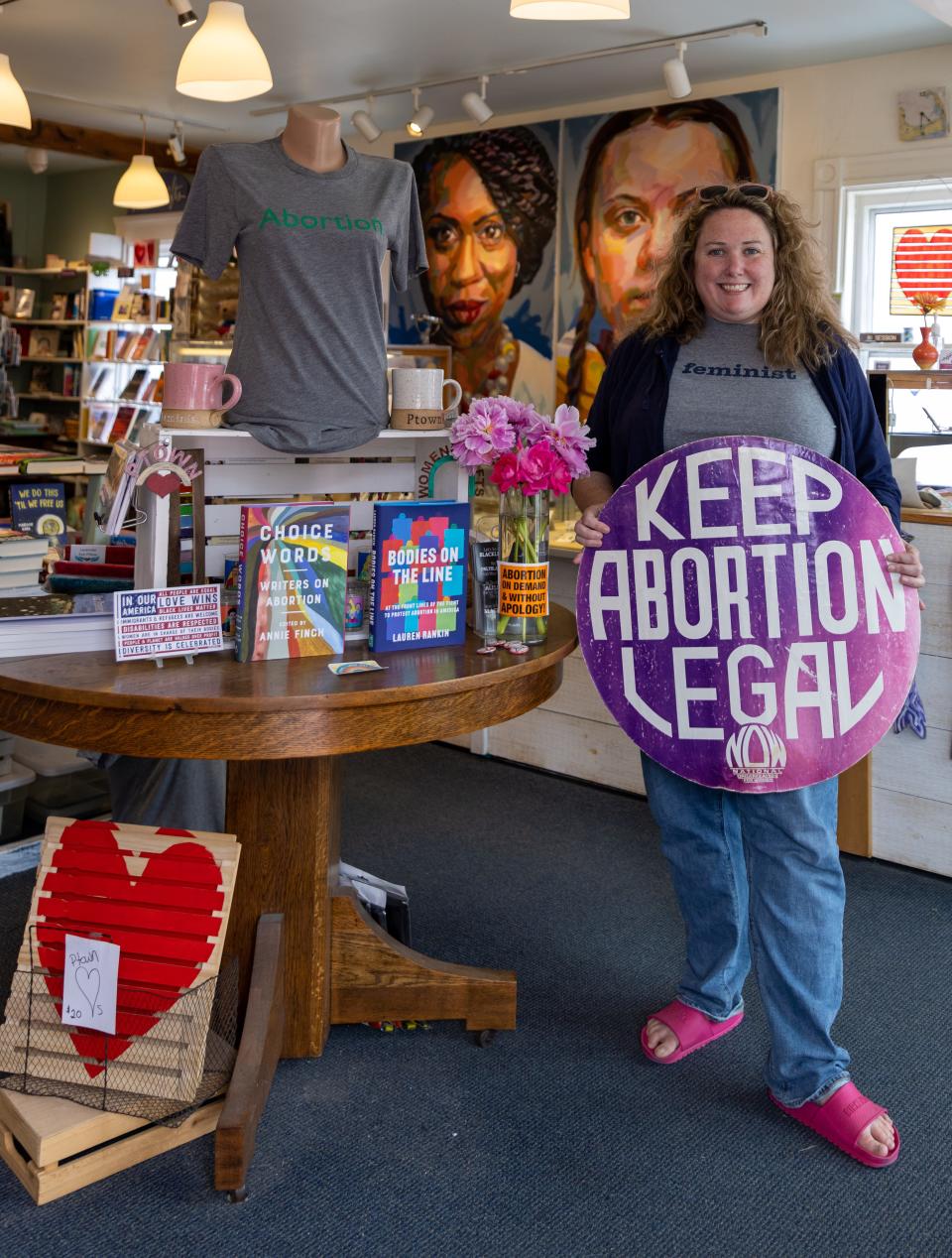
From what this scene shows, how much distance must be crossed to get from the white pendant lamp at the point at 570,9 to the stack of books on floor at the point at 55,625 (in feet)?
5.99

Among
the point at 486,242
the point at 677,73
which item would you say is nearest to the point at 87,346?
the point at 486,242

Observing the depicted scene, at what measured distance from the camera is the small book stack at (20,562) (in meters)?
2.12

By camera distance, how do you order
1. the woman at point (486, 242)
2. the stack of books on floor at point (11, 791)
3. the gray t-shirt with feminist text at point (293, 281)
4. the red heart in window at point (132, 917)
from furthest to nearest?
the woman at point (486, 242), the stack of books on floor at point (11, 791), the gray t-shirt with feminist text at point (293, 281), the red heart in window at point (132, 917)

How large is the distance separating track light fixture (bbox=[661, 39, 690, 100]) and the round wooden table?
141 inches

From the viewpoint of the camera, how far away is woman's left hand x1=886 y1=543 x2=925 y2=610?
1952 mm

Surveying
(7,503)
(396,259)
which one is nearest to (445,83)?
(7,503)

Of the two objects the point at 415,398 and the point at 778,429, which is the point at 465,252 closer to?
the point at 415,398

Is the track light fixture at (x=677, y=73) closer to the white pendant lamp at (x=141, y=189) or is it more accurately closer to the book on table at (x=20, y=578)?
the white pendant lamp at (x=141, y=189)

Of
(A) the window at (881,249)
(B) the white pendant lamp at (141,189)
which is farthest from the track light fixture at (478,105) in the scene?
(A) the window at (881,249)

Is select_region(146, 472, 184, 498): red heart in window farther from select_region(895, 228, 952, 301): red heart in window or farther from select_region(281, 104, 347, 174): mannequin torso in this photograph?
select_region(895, 228, 952, 301): red heart in window

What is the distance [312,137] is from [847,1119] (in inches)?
78.7

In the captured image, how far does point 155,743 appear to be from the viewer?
1.73 metres

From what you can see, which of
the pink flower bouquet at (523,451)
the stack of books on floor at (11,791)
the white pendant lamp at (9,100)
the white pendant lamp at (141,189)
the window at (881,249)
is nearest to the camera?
the pink flower bouquet at (523,451)

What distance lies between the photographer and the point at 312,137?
7.32 ft
